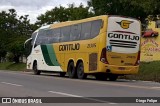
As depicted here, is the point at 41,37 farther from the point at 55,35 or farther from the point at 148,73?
the point at 148,73

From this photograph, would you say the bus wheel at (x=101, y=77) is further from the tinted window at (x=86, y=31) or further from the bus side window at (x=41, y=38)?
the bus side window at (x=41, y=38)

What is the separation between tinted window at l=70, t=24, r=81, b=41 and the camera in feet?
92.2

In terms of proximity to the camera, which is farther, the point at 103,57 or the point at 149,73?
the point at 149,73

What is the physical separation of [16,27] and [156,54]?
4665 cm

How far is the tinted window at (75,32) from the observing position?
2810cm

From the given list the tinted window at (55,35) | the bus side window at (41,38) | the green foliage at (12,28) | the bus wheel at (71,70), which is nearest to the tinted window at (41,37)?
the bus side window at (41,38)

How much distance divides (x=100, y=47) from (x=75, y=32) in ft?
11.8

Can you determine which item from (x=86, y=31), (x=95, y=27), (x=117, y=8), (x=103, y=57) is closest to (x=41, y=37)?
(x=86, y=31)

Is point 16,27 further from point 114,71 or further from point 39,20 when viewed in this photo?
point 114,71

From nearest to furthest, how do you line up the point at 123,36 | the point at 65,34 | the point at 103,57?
the point at 103,57, the point at 123,36, the point at 65,34

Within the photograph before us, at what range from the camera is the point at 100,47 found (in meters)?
25.4

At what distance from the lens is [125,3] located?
36.6 metres

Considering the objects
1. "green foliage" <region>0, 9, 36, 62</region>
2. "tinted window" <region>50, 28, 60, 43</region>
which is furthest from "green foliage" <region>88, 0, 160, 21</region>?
"green foliage" <region>0, 9, 36, 62</region>

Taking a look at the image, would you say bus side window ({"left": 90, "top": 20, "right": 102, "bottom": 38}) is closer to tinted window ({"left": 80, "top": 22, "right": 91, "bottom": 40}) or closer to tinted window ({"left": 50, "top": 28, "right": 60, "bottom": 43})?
tinted window ({"left": 80, "top": 22, "right": 91, "bottom": 40})
